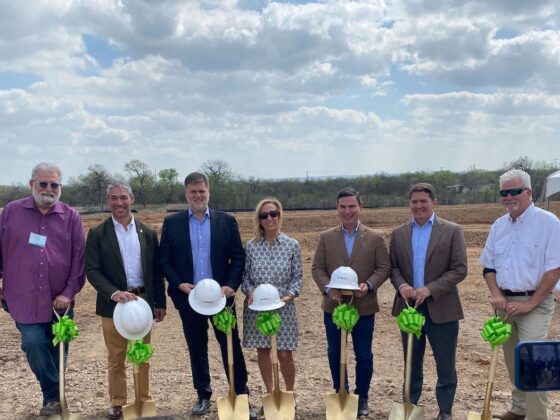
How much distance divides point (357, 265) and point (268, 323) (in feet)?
Result: 3.17

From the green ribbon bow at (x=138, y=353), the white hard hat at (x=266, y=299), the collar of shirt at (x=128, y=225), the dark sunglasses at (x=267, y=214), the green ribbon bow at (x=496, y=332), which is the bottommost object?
the green ribbon bow at (x=138, y=353)

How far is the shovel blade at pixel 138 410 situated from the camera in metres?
4.55

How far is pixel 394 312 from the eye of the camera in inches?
188

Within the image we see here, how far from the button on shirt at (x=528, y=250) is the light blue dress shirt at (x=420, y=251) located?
24.1 inches

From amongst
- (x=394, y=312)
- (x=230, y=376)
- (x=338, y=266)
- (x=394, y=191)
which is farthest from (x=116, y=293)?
(x=394, y=191)

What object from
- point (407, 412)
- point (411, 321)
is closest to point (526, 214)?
point (411, 321)

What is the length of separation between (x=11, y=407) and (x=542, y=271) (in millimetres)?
5257

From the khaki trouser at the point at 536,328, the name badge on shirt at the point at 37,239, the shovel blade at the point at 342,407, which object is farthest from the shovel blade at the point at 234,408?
the khaki trouser at the point at 536,328

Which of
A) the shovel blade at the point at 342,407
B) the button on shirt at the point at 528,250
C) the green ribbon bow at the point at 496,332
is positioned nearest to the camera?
the green ribbon bow at the point at 496,332

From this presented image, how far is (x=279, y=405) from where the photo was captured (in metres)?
4.59

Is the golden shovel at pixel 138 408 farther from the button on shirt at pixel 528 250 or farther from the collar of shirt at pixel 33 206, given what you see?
the button on shirt at pixel 528 250

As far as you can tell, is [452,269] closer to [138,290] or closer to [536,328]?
[536,328]

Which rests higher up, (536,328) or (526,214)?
(526,214)

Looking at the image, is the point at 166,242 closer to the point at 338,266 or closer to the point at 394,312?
the point at 338,266
